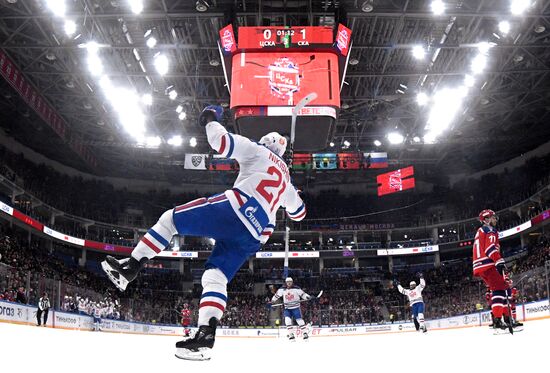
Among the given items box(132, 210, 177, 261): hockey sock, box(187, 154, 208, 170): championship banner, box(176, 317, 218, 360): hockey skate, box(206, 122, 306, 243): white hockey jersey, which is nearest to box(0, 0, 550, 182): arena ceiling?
box(187, 154, 208, 170): championship banner

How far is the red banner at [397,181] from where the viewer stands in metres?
29.2

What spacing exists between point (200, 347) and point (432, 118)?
22.8 metres

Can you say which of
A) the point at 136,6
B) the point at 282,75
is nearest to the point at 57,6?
the point at 136,6

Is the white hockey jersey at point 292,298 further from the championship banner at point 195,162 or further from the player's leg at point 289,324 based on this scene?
the championship banner at point 195,162

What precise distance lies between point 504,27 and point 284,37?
9126mm

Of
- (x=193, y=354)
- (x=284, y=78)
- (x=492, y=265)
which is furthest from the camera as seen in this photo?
(x=284, y=78)

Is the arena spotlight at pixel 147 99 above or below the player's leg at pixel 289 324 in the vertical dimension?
above

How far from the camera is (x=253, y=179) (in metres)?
4.02

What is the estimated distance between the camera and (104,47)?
56.6 feet

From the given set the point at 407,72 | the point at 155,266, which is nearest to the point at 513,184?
the point at 407,72

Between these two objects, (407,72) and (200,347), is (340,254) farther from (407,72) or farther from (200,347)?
(200,347)

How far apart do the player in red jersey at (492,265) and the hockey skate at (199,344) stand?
18.0 feet

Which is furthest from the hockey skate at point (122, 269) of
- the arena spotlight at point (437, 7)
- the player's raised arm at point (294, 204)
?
the arena spotlight at point (437, 7)

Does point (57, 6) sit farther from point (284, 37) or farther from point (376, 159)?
point (376, 159)
